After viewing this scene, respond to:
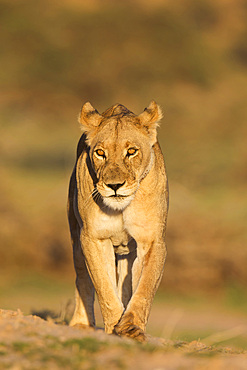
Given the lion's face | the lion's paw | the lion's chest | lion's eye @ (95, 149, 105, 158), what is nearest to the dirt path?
the lion's paw

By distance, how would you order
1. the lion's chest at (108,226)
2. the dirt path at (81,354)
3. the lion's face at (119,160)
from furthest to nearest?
the lion's chest at (108,226)
the lion's face at (119,160)
the dirt path at (81,354)

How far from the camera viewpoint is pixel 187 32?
141 feet

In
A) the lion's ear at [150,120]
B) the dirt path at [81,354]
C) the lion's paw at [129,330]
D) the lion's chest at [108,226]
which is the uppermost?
the lion's ear at [150,120]

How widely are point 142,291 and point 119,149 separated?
113 centimetres

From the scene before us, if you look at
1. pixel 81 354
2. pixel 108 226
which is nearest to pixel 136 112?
pixel 108 226

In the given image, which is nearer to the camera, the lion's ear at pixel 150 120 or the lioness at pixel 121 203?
the lioness at pixel 121 203

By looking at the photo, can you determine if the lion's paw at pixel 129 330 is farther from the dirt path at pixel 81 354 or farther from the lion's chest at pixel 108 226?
the dirt path at pixel 81 354

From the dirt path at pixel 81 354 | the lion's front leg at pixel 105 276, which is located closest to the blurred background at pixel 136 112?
the lion's front leg at pixel 105 276

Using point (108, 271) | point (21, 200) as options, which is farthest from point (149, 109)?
point (21, 200)

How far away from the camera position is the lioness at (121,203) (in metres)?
5.97

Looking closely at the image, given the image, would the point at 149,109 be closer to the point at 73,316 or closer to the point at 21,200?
the point at 73,316

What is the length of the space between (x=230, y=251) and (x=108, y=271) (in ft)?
39.5

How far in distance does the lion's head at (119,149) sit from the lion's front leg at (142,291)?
52 centimetres

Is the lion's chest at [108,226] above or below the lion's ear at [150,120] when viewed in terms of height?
below
